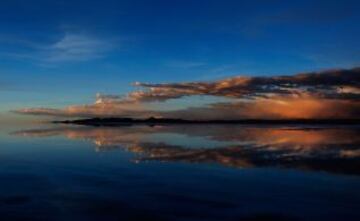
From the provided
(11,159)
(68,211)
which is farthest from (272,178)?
(11,159)

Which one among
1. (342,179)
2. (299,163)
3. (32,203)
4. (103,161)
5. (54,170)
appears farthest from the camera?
(103,161)

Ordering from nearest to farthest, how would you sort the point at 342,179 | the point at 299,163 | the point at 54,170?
the point at 342,179 < the point at 54,170 < the point at 299,163

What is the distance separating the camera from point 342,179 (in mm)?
18406

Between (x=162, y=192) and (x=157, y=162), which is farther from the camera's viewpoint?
(x=157, y=162)

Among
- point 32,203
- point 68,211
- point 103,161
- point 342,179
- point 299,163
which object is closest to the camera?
point 68,211

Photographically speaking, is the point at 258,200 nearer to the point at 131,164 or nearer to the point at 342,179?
the point at 342,179

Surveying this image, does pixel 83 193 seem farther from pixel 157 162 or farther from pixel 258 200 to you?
pixel 157 162

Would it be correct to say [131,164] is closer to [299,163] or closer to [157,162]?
[157,162]

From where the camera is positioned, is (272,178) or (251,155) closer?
(272,178)

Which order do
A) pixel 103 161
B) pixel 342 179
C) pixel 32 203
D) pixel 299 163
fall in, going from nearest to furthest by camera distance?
pixel 32 203
pixel 342 179
pixel 299 163
pixel 103 161

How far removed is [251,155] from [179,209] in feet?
51.4

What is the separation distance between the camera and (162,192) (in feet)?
52.6

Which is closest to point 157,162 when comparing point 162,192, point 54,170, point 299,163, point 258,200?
point 54,170

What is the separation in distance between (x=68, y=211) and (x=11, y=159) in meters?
15.2
